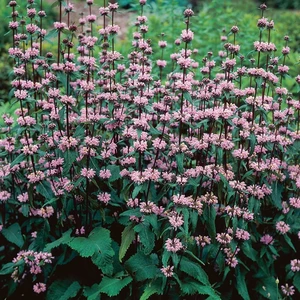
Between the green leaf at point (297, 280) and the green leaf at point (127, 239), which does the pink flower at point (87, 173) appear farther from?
the green leaf at point (297, 280)

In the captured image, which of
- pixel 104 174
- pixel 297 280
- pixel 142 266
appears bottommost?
pixel 297 280

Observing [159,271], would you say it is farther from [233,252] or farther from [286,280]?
[286,280]

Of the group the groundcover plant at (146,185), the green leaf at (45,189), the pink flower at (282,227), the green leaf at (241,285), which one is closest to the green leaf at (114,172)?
the groundcover plant at (146,185)

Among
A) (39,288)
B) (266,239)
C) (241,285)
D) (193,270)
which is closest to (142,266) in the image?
(193,270)

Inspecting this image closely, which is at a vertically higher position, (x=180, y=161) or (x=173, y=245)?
(x=180, y=161)

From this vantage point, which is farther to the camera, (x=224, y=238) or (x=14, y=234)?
(x=14, y=234)

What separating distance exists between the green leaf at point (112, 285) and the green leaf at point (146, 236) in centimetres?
28

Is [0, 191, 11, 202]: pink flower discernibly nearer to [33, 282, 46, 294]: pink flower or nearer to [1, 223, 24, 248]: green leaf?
[1, 223, 24, 248]: green leaf

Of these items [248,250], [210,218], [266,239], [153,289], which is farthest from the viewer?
[266,239]

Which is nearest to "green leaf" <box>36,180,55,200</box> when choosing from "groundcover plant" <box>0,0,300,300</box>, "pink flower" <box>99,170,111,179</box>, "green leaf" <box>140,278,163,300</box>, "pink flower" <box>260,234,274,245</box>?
"groundcover plant" <box>0,0,300,300</box>

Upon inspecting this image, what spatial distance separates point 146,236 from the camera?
9.03 feet

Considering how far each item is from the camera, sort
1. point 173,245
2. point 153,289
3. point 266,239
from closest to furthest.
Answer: point 173,245
point 153,289
point 266,239

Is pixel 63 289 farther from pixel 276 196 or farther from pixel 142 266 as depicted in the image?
pixel 276 196

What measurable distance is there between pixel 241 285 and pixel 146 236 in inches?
31.3
